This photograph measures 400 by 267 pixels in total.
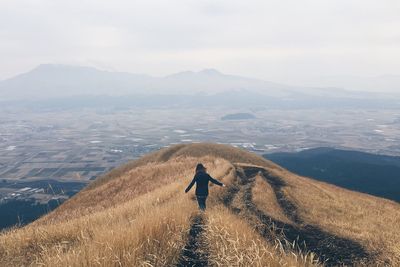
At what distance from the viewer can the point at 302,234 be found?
16000 mm

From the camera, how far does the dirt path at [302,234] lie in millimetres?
13516

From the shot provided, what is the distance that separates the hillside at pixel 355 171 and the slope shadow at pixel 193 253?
70284 mm

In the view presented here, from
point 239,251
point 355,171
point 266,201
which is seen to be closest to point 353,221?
point 266,201

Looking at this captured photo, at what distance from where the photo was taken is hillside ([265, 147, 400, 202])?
8638 cm

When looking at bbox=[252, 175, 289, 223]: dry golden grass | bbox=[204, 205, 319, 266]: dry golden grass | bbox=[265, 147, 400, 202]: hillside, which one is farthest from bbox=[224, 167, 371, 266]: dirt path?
bbox=[265, 147, 400, 202]: hillside

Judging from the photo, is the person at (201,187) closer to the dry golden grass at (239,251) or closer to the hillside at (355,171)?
the dry golden grass at (239,251)

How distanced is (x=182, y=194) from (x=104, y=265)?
38.8 feet

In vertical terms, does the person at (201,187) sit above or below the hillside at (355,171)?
above

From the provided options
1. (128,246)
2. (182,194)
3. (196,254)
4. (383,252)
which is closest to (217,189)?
(182,194)

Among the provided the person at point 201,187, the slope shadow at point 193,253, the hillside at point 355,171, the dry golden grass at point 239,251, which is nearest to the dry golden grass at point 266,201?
the person at point 201,187

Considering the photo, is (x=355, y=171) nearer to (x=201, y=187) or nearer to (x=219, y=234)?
(x=201, y=187)

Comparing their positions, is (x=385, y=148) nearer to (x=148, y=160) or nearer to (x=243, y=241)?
(x=148, y=160)

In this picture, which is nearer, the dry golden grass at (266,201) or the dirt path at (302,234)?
the dirt path at (302,234)

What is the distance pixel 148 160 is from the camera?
2158 inches
